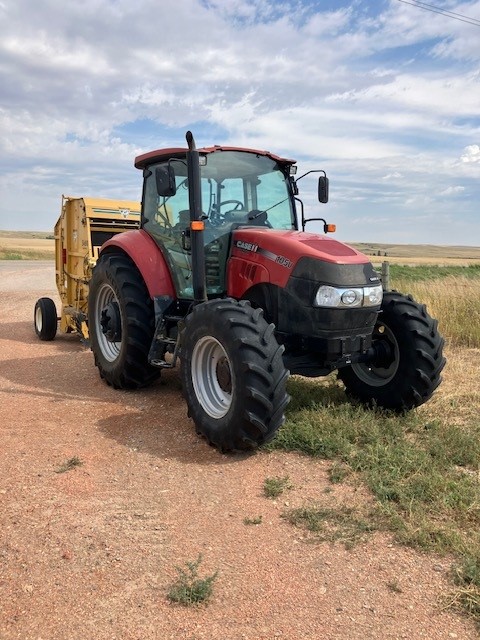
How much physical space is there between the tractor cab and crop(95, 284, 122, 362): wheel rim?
3.59ft

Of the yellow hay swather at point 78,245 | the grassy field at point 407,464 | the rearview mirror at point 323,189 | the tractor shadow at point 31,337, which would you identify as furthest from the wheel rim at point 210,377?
the tractor shadow at point 31,337

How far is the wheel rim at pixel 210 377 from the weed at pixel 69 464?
41.4 inches

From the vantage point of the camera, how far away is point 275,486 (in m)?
3.84

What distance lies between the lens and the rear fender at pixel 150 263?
19.1 feet

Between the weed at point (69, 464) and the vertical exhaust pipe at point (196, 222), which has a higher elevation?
the vertical exhaust pipe at point (196, 222)

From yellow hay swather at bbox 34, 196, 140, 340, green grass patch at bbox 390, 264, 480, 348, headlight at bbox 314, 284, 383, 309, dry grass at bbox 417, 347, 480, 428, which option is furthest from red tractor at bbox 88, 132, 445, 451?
green grass patch at bbox 390, 264, 480, 348

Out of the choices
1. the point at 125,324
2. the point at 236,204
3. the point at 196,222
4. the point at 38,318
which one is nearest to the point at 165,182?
the point at 196,222

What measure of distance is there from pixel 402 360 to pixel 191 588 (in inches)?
122

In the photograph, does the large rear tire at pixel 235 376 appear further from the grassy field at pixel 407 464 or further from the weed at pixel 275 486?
the grassy field at pixel 407 464

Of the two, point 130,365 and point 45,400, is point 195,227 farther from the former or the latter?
point 45,400

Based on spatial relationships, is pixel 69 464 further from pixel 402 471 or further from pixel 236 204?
pixel 236 204

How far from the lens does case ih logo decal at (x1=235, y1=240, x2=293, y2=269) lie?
4.80 metres

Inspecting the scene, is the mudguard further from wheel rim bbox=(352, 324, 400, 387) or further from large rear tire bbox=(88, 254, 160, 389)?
large rear tire bbox=(88, 254, 160, 389)

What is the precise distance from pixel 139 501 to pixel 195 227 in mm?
2322
